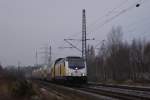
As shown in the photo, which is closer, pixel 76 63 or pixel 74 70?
pixel 74 70

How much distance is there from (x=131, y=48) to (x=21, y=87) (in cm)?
6452

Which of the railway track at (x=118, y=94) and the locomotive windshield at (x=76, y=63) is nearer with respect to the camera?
the railway track at (x=118, y=94)

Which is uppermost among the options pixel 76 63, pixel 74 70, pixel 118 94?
pixel 76 63

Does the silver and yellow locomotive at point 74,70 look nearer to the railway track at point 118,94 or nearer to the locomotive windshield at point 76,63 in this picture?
the locomotive windshield at point 76,63

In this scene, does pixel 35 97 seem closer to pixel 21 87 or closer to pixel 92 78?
pixel 21 87

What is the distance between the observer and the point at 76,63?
3769 centimetres

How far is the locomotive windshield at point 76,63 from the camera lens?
37375 millimetres

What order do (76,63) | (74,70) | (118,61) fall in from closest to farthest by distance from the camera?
(74,70) < (76,63) < (118,61)

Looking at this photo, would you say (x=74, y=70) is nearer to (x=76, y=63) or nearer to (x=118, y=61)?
(x=76, y=63)

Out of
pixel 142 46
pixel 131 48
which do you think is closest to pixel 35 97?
pixel 131 48

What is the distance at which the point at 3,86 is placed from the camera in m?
24.6

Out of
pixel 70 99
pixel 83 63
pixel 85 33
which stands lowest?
pixel 70 99

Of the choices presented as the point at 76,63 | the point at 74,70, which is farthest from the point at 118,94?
the point at 76,63

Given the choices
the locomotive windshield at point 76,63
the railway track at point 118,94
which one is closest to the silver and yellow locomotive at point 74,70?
the locomotive windshield at point 76,63
